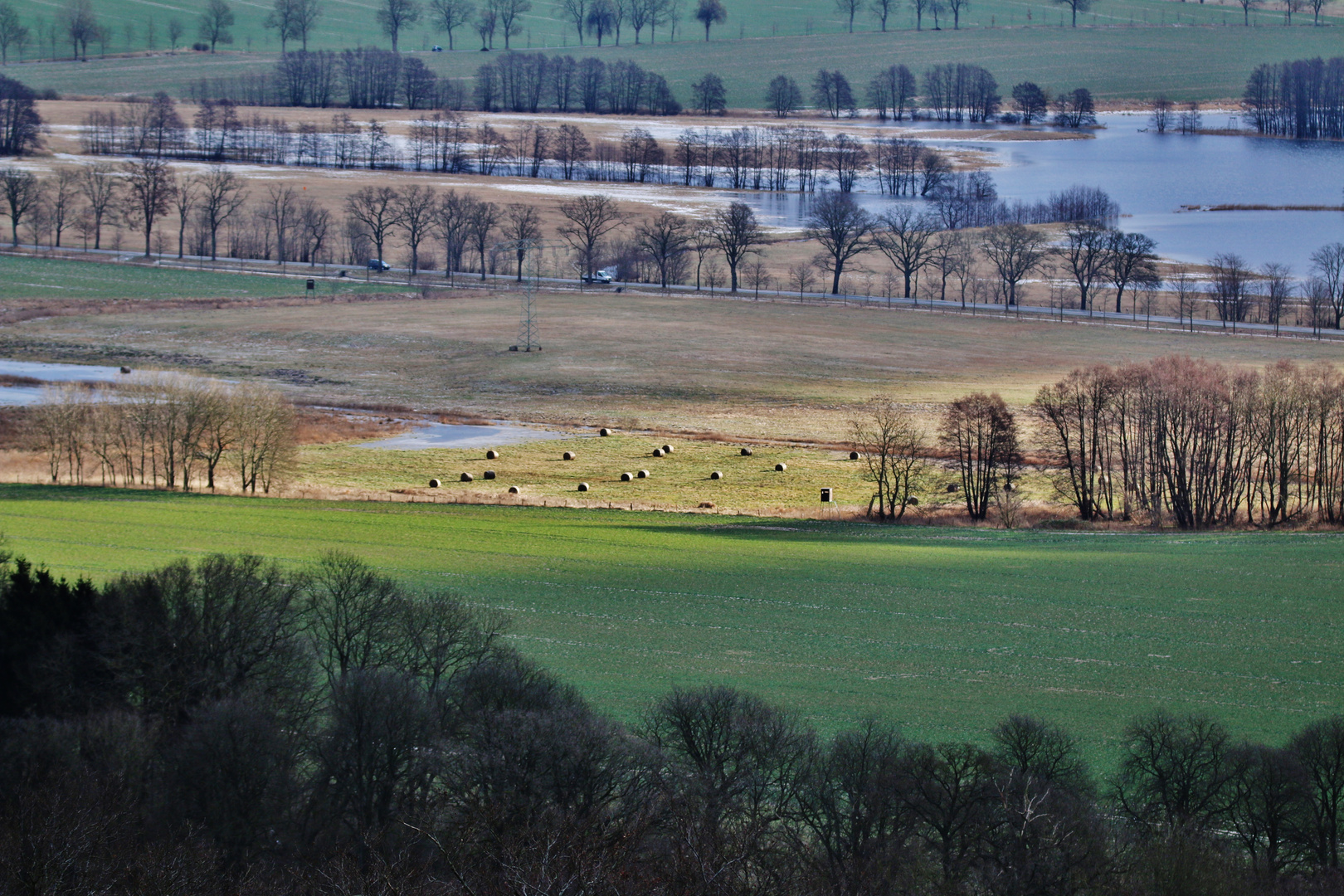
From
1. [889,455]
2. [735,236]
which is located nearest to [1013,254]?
[735,236]

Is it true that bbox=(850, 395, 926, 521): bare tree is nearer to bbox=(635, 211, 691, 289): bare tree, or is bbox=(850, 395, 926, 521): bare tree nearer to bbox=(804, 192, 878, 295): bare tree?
bbox=(804, 192, 878, 295): bare tree

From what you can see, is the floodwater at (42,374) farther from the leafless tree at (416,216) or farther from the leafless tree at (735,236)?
the leafless tree at (735,236)

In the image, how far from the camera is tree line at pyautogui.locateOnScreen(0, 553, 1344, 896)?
17.3 meters

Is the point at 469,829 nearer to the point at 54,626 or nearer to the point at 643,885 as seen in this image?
the point at 643,885

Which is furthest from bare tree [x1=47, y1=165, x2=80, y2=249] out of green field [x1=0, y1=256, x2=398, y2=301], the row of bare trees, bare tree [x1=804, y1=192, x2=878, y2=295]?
the row of bare trees

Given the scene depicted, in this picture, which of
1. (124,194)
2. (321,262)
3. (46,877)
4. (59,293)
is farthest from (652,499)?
(124,194)

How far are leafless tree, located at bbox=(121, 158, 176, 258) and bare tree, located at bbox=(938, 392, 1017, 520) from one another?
107m

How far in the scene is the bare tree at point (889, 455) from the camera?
2051 inches

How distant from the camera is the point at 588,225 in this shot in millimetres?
144500

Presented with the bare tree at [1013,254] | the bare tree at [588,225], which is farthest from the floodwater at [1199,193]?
the bare tree at [588,225]

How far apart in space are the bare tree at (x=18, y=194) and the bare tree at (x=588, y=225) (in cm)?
5915

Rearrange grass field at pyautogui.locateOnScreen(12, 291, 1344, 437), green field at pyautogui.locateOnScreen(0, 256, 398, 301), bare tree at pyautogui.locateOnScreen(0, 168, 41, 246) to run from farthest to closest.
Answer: bare tree at pyautogui.locateOnScreen(0, 168, 41, 246)
green field at pyautogui.locateOnScreen(0, 256, 398, 301)
grass field at pyautogui.locateOnScreen(12, 291, 1344, 437)

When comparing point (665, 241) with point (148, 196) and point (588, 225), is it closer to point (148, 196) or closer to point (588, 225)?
point (588, 225)

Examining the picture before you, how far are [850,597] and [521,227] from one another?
11124 centimetres
